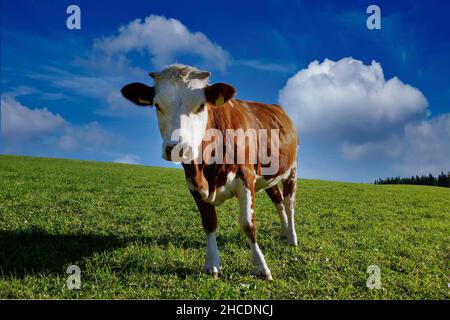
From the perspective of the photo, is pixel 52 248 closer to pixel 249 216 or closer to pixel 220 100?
pixel 249 216

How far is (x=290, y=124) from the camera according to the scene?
953cm

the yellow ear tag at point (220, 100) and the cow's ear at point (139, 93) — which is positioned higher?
the cow's ear at point (139, 93)

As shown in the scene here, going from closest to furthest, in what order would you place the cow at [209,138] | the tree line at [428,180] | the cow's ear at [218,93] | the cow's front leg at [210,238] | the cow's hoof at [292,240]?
the cow at [209,138] < the cow's ear at [218,93] < the cow's front leg at [210,238] < the cow's hoof at [292,240] < the tree line at [428,180]

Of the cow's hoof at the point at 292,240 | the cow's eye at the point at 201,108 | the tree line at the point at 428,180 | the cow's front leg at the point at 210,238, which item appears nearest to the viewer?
the cow's eye at the point at 201,108

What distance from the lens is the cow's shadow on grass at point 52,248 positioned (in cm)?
654

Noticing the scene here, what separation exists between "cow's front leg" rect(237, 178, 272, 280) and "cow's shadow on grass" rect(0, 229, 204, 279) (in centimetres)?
107

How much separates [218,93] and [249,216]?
80.2 inches

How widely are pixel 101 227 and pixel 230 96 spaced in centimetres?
593

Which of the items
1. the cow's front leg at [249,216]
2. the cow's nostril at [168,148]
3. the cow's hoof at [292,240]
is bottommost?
the cow's hoof at [292,240]

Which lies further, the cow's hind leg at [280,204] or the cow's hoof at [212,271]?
the cow's hind leg at [280,204]

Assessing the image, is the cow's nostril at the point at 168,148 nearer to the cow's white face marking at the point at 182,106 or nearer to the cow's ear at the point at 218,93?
the cow's white face marking at the point at 182,106

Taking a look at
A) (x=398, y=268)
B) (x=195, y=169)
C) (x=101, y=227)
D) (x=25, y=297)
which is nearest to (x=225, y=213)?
(x=101, y=227)

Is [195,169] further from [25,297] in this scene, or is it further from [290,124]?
[290,124]

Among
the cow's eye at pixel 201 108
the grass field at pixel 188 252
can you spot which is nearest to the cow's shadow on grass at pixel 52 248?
the grass field at pixel 188 252
